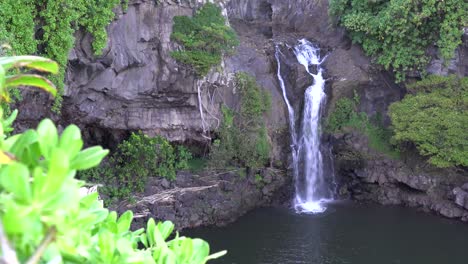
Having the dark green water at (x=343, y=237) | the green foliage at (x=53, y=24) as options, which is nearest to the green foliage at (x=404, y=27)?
the dark green water at (x=343, y=237)

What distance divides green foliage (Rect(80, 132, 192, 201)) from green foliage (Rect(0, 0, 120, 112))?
254cm

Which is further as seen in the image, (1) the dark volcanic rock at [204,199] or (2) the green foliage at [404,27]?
(2) the green foliage at [404,27]

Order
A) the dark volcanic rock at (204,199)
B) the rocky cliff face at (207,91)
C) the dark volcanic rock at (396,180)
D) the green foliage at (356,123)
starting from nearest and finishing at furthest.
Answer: the rocky cliff face at (207,91)
the dark volcanic rock at (204,199)
the dark volcanic rock at (396,180)
the green foliage at (356,123)

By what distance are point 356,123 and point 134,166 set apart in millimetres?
7261

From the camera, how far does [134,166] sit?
47.4 feet

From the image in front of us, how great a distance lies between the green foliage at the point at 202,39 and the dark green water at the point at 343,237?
469cm

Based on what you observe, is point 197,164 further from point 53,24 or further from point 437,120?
point 437,120

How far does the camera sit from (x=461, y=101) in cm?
1463

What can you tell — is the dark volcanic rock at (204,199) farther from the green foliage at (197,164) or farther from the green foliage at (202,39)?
the green foliage at (202,39)

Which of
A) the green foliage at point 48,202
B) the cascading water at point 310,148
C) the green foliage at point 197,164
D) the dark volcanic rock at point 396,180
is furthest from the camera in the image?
the cascading water at point 310,148

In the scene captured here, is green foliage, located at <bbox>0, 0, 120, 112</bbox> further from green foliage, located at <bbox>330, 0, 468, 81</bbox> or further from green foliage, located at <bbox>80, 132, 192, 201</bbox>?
green foliage, located at <bbox>330, 0, 468, 81</bbox>

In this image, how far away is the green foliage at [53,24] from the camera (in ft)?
34.4

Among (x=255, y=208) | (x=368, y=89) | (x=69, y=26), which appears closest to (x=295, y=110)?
(x=368, y=89)

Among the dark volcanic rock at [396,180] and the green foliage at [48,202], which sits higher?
the green foliage at [48,202]
